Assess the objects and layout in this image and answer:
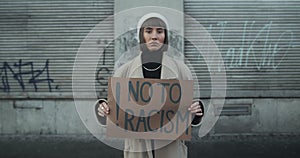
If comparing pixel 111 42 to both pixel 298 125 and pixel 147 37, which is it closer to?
pixel 298 125

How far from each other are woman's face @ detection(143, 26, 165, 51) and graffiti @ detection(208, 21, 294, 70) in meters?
4.07

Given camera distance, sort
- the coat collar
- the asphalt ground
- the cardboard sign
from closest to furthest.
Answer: the cardboard sign
the coat collar
the asphalt ground

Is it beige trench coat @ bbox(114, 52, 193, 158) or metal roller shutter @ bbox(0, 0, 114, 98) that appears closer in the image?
beige trench coat @ bbox(114, 52, 193, 158)

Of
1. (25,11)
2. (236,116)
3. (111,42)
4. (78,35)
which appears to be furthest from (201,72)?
(25,11)

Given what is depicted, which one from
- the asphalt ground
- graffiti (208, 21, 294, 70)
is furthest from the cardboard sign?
graffiti (208, 21, 294, 70)

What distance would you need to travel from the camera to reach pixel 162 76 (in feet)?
7.71

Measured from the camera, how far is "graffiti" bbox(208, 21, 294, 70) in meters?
6.26

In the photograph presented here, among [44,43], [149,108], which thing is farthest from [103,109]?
[44,43]

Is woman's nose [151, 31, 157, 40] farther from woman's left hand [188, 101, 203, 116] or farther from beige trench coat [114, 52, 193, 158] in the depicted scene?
woman's left hand [188, 101, 203, 116]

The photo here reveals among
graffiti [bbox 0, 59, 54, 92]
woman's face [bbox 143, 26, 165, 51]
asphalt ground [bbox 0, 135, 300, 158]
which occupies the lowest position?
asphalt ground [bbox 0, 135, 300, 158]

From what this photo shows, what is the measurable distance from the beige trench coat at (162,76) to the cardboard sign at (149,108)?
112 millimetres

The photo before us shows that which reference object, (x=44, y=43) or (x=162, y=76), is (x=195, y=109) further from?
(x=44, y=43)

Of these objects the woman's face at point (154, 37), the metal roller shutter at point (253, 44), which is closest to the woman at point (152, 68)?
the woman's face at point (154, 37)

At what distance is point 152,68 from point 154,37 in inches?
8.8
